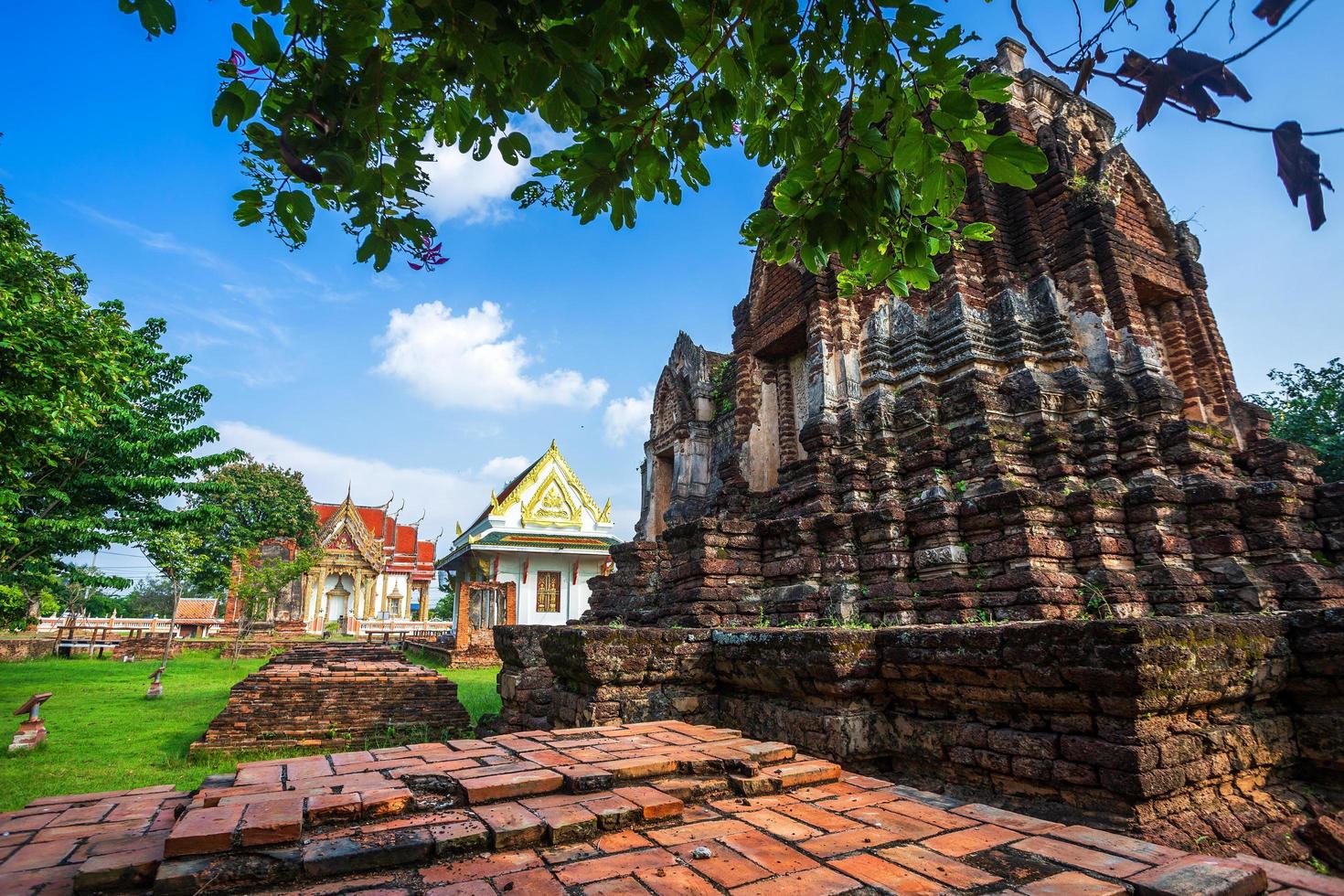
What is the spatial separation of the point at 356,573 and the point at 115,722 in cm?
2812

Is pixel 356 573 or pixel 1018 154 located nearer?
pixel 1018 154

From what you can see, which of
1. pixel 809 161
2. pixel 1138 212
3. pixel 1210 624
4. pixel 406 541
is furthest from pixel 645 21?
pixel 406 541

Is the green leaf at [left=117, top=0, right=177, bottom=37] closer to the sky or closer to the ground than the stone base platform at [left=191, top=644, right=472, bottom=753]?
closer to the sky

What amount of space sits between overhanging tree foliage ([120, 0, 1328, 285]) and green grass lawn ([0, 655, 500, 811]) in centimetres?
457

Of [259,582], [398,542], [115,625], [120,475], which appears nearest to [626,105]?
[120,475]

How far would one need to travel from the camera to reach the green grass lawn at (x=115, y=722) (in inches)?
256

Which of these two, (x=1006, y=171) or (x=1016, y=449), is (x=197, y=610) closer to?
(x=1016, y=449)

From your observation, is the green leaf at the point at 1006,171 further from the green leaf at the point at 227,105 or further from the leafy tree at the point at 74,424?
the leafy tree at the point at 74,424

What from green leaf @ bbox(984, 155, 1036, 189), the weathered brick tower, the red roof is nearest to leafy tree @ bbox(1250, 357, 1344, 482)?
the weathered brick tower

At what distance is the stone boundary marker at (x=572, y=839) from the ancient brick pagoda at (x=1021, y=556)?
0.98 m

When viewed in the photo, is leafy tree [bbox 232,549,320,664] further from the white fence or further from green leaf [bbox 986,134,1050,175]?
green leaf [bbox 986,134,1050,175]

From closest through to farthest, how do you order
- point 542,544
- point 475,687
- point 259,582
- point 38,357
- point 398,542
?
1. point 38,357
2. point 475,687
3. point 259,582
4. point 542,544
5. point 398,542

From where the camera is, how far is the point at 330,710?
797cm

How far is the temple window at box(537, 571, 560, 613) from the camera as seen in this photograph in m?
26.3
